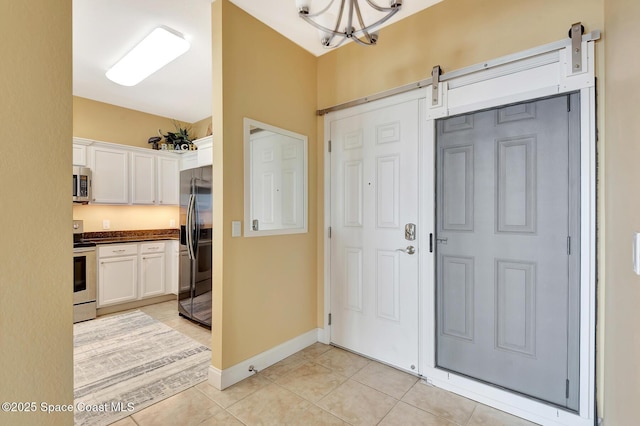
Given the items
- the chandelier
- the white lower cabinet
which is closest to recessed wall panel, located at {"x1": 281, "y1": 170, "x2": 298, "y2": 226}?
the chandelier

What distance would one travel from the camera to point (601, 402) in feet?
5.43

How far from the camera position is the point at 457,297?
2152 mm

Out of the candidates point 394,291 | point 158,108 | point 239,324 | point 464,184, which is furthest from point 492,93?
point 158,108

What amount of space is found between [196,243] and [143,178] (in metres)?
1.76

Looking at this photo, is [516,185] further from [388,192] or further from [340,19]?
[340,19]

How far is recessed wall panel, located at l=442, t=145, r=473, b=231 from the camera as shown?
2.10m

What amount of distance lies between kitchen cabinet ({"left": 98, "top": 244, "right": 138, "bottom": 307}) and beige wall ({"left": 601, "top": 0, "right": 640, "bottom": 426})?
186 inches

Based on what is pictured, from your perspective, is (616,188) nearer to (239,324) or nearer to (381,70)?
(381,70)

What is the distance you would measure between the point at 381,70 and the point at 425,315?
2.09 m

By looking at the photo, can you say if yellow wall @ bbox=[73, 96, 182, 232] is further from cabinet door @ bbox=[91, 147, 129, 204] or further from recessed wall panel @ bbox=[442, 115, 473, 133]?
A: recessed wall panel @ bbox=[442, 115, 473, 133]

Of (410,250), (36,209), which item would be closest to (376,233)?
(410,250)

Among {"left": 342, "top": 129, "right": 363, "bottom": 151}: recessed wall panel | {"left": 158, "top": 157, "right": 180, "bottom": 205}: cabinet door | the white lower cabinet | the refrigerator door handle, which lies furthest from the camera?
{"left": 158, "top": 157, "right": 180, "bottom": 205}: cabinet door

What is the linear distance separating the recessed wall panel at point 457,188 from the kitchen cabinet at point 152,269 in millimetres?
3927

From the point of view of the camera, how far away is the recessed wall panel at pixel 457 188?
2.10 metres
